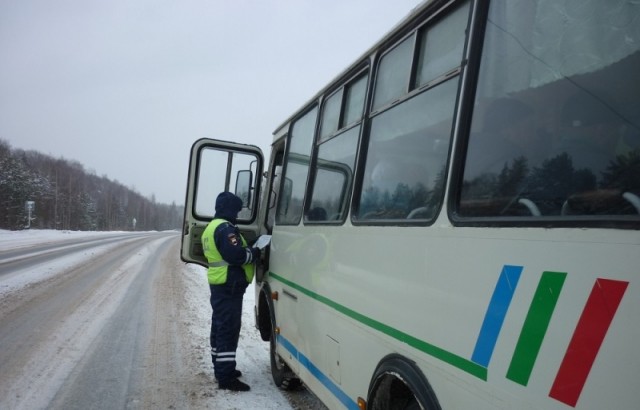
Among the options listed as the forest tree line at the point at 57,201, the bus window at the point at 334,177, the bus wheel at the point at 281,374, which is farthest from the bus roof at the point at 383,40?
the forest tree line at the point at 57,201

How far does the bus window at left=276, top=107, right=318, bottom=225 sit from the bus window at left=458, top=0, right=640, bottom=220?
7.38 feet

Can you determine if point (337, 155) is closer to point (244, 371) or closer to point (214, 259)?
point (214, 259)

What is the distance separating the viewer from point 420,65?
2287 mm

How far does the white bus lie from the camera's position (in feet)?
4.10

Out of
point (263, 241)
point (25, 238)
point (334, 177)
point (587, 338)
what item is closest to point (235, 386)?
point (263, 241)

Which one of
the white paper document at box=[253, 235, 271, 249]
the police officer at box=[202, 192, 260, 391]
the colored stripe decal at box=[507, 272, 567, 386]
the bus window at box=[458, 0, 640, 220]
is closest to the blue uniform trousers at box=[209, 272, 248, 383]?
the police officer at box=[202, 192, 260, 391]

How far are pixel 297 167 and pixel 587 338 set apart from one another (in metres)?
3.27

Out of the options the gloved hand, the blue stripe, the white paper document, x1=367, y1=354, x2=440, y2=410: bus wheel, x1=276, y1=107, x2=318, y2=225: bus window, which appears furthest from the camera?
the white paper document

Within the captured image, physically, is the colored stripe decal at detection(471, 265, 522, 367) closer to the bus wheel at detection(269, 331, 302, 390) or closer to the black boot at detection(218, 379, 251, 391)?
the bus wheel at detection(269, 331, 302, 390)

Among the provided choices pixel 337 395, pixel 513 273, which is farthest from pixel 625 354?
pixel 337 395

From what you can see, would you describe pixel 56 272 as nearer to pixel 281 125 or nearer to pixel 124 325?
pixel 124 325

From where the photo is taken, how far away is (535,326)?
4.56 feet

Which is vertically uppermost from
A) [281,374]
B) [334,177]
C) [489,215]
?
[334,177]

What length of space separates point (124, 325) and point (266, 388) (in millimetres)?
3601
